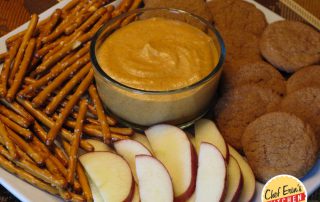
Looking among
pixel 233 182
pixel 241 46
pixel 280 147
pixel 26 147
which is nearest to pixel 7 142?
pixel 26 147

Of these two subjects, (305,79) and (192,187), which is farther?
(305,79)

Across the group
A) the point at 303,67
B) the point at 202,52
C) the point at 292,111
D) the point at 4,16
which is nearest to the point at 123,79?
the point at 202,52

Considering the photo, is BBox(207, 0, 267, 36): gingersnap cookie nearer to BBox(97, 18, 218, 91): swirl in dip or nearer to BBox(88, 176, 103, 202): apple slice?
BBox(97, 18, 218, 91): swirl in dip

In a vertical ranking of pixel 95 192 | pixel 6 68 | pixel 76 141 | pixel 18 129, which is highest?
pixel 6 68

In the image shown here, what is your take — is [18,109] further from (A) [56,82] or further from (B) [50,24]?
(B) [50,24]

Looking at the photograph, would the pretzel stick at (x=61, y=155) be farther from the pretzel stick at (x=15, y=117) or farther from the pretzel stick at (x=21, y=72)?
the pretzel stick at (x=21, y=72)

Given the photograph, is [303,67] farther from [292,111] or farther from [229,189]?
[229,189]

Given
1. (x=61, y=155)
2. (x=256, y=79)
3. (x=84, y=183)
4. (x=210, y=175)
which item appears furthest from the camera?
(x=256, y=79)

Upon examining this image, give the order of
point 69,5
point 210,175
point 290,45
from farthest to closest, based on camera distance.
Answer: point 69,5 → point 290,45 → point 210,175
